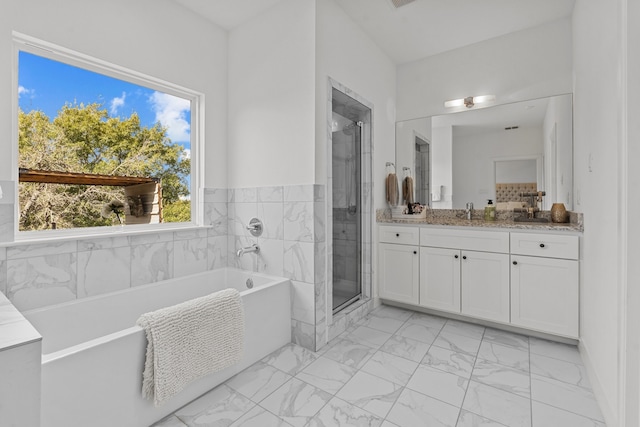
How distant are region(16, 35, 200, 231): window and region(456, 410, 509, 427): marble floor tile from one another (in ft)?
7.73

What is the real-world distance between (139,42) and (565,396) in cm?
349

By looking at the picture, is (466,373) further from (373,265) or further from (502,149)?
(502,149)

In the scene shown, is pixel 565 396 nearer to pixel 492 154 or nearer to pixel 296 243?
pixel 296 243

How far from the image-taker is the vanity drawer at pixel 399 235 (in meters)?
2.85

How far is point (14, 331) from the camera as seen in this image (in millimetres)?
977

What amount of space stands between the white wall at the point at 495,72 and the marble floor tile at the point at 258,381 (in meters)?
2.79

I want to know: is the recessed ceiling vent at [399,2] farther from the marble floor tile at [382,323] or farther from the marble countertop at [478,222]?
the marble floor tile at [382,323]

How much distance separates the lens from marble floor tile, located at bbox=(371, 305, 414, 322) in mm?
2849

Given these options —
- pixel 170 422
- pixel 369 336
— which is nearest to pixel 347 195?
pixel 369 336

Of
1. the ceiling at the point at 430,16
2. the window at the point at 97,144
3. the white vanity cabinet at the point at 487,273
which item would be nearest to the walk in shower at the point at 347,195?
the white vanity cabinet at the point at 487,273

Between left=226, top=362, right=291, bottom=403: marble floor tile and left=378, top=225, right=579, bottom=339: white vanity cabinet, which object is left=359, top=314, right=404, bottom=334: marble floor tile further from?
left=226, top=362, right=291, bottom=403: marble floor tile

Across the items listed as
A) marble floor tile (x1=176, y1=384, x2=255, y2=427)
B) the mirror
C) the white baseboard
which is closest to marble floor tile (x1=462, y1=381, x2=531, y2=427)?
the white baseboard

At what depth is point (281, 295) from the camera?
2.23m

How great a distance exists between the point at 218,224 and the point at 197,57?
1.41 meters
